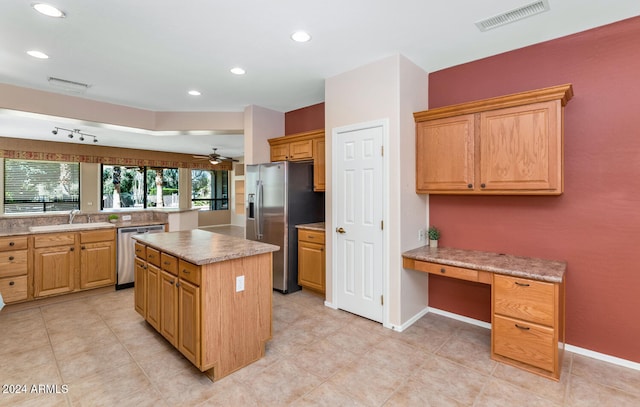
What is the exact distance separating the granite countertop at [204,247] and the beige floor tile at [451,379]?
152 cm

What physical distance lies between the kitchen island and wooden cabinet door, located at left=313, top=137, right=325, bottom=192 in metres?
1.72

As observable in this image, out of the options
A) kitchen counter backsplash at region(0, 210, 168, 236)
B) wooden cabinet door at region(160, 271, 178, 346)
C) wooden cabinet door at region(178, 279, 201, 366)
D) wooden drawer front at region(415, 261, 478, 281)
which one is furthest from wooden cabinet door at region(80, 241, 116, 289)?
wooden drawer front at region(415, 261, 478, 281)

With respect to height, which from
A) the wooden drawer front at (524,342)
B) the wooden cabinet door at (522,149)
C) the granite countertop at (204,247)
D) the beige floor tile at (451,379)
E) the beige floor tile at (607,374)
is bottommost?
the beige floor tile at (607,374)

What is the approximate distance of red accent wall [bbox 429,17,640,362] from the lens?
2.37m

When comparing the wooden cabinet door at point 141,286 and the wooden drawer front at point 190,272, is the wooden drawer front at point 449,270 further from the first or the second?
the wooden cabinet door at point 141,286

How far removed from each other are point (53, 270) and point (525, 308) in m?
5.13

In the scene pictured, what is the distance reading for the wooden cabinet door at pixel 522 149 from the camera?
7.89ft

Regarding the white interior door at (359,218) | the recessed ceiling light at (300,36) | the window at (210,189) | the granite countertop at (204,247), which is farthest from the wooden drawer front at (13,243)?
the window at (210,189)

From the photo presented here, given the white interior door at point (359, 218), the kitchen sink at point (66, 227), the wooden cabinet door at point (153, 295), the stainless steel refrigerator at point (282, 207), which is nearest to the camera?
the wooden cabinet door at point (153, 295)

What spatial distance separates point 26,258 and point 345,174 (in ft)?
12.9

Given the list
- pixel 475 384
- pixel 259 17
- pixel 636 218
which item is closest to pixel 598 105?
pixel 636 218

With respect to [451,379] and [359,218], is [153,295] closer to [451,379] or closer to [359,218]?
[359,218]

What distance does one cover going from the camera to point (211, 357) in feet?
7.05

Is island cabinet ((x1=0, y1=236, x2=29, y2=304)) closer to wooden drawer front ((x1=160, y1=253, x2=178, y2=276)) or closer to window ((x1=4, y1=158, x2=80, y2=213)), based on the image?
wooden drawer front ((x1=160, y1=253, x2=178, y2=276))
